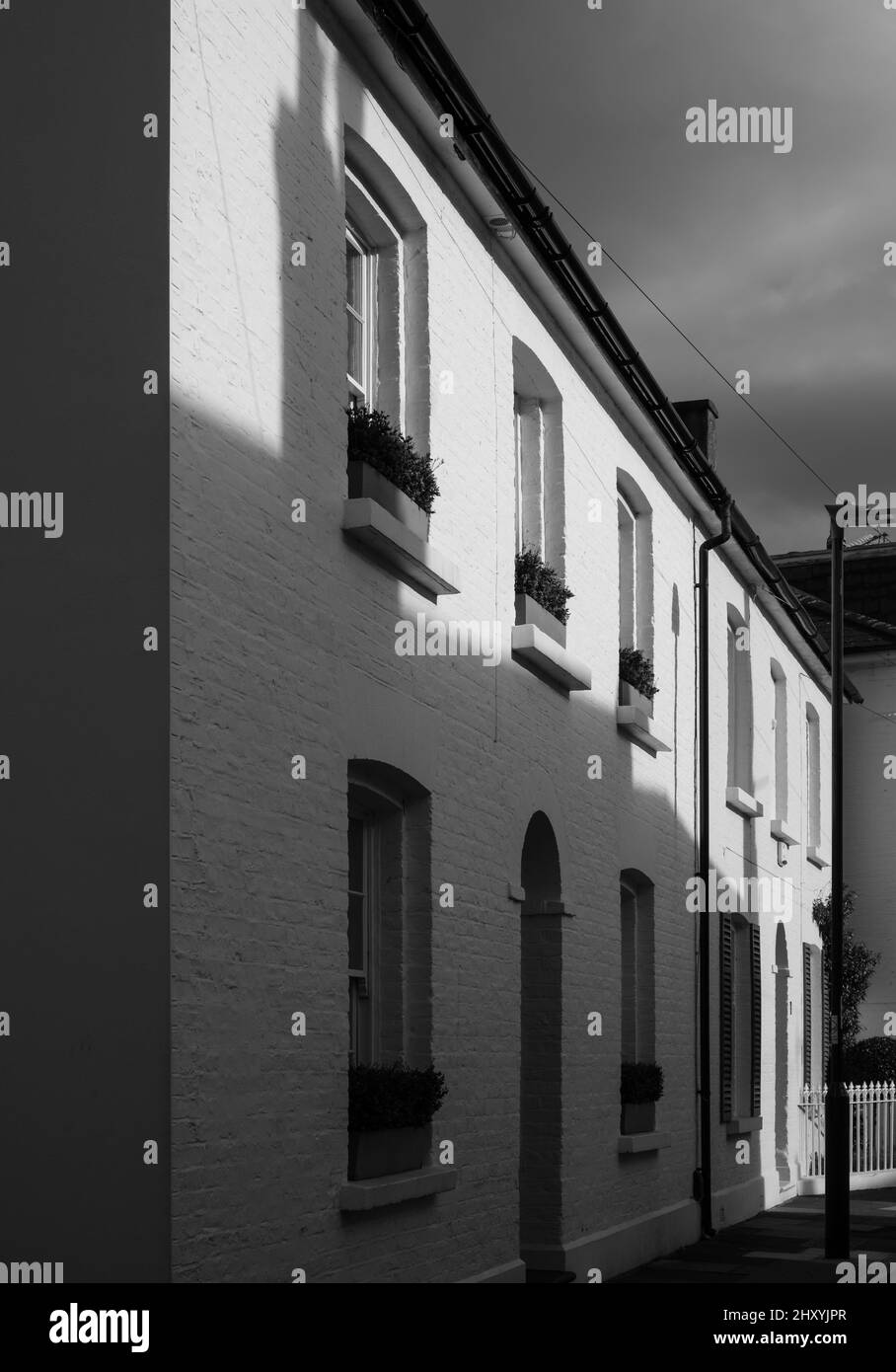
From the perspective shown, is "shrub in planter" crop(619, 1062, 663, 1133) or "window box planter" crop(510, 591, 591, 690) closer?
"window box planter" crop(510, 591, 591, 690)

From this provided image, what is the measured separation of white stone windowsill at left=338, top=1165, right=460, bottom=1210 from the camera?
27.8 ft

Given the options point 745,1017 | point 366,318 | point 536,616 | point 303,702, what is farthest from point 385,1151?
point 745,1017

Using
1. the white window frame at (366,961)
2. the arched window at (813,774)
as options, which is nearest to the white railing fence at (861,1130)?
the arched window at (813,774)

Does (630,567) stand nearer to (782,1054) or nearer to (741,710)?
(741,710)

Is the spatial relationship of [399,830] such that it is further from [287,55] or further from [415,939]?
[287,55]

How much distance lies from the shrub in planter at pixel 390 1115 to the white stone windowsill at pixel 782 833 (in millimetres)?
12710

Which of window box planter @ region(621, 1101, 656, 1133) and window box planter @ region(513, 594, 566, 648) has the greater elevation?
window box planter @ region(513, 594, 566, 648)

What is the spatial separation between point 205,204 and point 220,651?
6.33 ft

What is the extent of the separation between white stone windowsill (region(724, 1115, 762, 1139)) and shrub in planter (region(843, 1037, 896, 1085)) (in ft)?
20.8

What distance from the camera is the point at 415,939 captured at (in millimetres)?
10008

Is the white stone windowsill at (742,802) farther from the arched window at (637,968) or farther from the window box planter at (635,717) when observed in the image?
the window box planter at (635,717)

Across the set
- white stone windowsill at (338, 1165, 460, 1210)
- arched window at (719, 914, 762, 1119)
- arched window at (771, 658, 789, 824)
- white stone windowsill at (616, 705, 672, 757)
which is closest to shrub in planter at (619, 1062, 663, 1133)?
white stone windowsill at (616, 705, 672, 757)

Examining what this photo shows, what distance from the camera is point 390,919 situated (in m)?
9.95

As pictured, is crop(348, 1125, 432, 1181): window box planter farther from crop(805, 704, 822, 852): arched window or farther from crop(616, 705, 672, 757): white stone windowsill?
crop(805, 704, 822, 852): arched window
